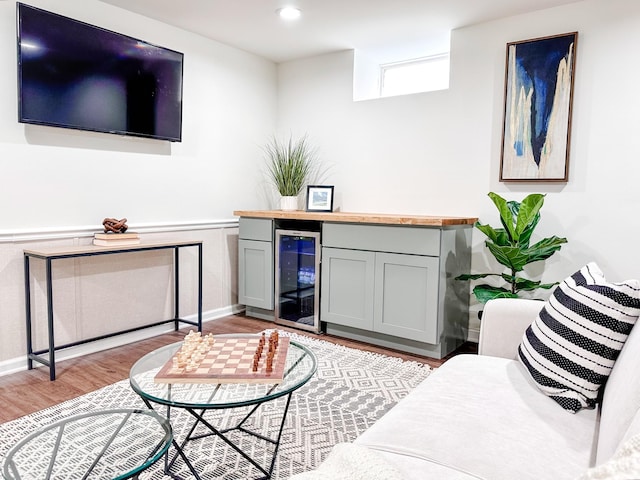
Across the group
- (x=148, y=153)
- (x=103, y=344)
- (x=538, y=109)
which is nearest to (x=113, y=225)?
(x=148, y=153)

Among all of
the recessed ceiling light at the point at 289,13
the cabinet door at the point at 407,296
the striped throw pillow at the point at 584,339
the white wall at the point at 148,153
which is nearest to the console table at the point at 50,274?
the white wall at the point at 148,153

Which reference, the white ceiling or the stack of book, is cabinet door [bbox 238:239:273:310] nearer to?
the stack of book

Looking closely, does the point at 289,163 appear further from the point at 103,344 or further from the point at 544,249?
the point at 544,249

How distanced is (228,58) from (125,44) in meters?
1.04

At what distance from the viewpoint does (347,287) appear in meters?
3.31

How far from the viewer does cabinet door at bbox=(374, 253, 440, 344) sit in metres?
2.93

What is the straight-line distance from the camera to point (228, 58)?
3.90 metres

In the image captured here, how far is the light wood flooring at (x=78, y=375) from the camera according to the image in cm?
229

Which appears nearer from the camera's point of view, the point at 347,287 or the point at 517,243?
the point at 517,243

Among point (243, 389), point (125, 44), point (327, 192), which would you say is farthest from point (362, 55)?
point (243, 389)

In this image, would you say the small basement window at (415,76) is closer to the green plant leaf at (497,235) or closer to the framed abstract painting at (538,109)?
the framed abstract painting at (538,109)

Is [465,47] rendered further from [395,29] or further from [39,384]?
[39,384]

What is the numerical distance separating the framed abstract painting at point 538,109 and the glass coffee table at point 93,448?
2770 millimetres

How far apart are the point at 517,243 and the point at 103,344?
2.85 meters
